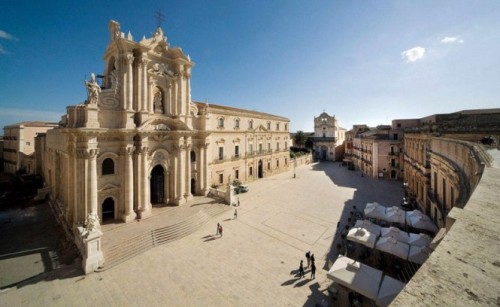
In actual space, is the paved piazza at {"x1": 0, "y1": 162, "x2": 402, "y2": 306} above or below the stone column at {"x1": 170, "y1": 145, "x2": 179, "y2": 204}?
below

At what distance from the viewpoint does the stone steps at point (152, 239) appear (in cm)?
1412

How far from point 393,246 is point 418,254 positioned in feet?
3.85

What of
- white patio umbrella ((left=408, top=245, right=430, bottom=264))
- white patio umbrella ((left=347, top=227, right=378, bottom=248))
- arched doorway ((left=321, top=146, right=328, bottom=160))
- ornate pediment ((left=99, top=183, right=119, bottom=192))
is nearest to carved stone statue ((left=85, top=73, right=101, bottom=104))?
ornate pediment ((left=99, top=183, right=119, bottom=192))

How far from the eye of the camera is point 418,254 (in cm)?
A: 1221

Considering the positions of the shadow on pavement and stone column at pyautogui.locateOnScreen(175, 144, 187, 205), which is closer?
the shadow on pavement

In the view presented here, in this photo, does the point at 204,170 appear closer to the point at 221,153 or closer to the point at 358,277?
the point at 221,153

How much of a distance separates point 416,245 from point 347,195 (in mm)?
16000

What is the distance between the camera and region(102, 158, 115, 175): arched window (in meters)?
18.0

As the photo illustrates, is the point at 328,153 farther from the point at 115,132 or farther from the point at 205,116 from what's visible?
the point at 115,132

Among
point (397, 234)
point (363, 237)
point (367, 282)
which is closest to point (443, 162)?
point (397, 234)

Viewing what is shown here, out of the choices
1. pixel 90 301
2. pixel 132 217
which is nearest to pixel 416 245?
pixel 90 301

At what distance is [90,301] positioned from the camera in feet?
35.4

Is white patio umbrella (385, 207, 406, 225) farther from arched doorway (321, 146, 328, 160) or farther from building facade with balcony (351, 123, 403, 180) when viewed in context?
arched doorway (321, 146, 328, 160)

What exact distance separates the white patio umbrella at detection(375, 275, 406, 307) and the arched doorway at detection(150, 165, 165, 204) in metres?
19.4
